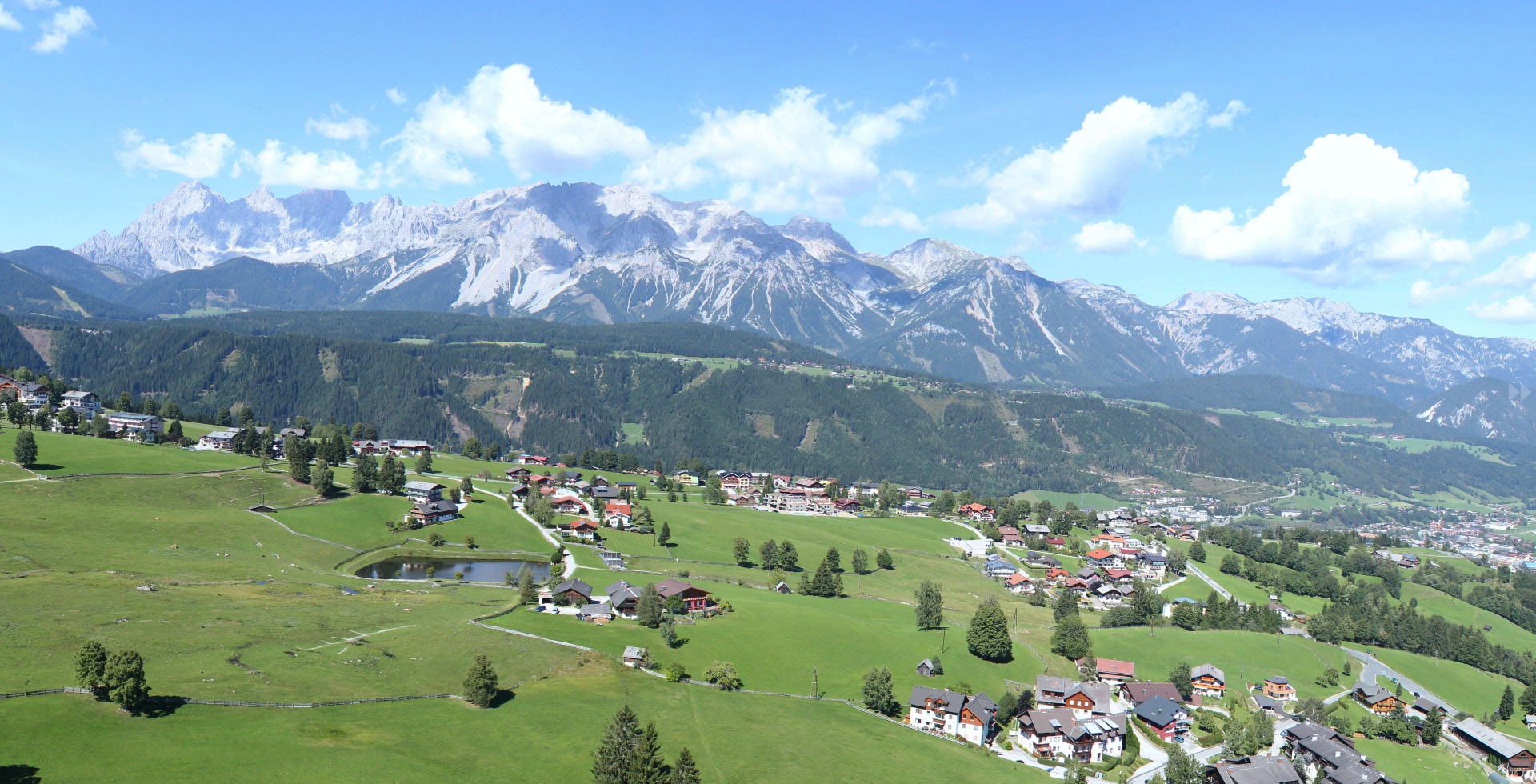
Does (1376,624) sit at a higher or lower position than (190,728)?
lower

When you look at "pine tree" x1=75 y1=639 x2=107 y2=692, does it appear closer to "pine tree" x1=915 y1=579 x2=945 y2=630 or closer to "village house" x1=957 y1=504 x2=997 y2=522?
A: "pine tree" x1=915 y1=579 x2=945 y2=630

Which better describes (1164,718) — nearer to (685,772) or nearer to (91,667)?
(685,772)

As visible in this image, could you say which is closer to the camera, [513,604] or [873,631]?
[513,604]

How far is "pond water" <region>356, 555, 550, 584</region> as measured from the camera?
100375 mm

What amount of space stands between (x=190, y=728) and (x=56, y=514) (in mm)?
61426

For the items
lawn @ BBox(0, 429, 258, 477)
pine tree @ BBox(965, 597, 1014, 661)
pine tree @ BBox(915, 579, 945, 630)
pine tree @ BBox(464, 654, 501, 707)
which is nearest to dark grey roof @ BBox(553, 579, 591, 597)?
pine tree @ BBox(464, 654, 501, 707)

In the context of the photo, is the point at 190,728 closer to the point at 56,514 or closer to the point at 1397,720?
the point at 56,514

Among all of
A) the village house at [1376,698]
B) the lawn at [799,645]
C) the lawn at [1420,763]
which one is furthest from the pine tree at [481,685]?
the village house at [1376,698]

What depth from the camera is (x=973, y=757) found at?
66250 millimetres

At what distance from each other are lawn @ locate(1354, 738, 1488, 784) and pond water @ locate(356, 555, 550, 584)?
285 ft

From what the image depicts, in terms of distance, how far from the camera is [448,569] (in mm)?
106000

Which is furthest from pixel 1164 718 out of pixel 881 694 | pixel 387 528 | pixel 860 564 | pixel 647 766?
pixel 387 528

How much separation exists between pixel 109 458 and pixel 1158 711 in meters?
137

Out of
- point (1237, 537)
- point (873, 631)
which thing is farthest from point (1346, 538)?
point (873, 631)
